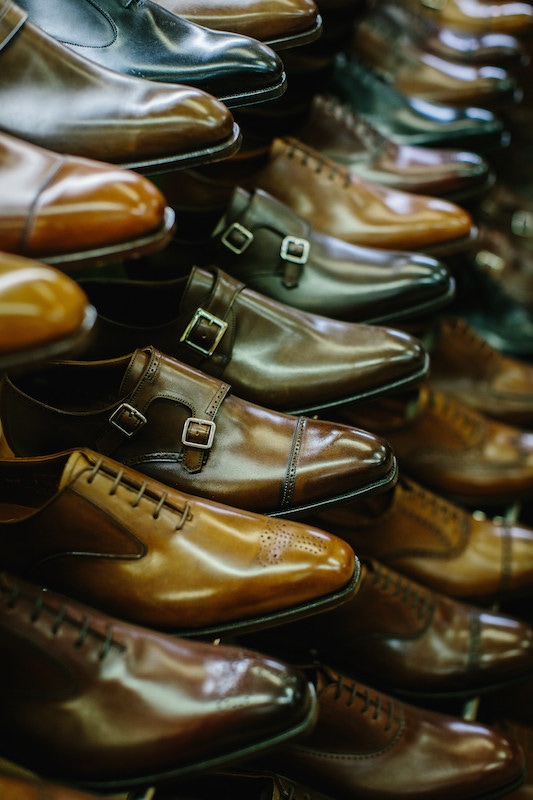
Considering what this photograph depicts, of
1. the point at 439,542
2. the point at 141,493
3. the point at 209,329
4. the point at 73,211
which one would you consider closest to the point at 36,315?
the point at 73,211

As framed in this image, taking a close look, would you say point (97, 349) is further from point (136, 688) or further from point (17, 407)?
point (136, 688)

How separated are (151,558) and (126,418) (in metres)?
0.15

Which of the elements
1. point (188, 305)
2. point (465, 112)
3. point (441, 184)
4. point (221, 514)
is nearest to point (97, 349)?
point (188, 305)

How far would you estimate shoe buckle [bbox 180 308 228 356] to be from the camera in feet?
3.13

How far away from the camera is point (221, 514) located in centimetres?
84

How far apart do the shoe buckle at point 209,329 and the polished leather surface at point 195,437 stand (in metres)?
0.07

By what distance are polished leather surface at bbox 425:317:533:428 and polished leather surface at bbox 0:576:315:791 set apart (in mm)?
924

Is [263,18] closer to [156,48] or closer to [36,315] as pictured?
[156,48]

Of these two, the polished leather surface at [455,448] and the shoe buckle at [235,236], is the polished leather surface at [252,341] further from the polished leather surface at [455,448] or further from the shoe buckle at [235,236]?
the polished leather surface at [455,448]

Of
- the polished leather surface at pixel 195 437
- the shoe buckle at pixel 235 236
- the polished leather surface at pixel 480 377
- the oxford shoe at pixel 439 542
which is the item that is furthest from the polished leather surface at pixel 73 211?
the polished leather surface at pixel 480 377

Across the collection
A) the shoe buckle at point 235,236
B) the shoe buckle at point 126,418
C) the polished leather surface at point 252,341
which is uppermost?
the shoe buckle at point 235,236

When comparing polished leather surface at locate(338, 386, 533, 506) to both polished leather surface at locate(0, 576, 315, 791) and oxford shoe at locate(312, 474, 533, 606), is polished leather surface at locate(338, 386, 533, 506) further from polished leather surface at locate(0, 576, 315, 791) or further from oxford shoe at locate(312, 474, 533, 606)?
polished leather surface at locate(0, 576, 315, 791)

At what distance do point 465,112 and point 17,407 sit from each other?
1145 mm

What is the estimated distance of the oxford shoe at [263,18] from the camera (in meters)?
1.01
